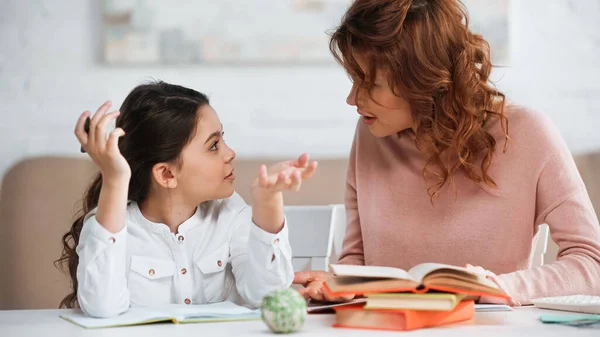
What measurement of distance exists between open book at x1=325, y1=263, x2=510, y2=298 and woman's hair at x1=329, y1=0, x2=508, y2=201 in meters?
0.48

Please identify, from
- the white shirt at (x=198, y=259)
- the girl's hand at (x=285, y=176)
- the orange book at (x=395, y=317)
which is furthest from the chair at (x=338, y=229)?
the orange book at (x=395, y=317)

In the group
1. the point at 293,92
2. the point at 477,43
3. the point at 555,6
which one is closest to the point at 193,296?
the point at 477,43

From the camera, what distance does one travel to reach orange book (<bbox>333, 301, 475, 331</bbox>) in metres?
1.10

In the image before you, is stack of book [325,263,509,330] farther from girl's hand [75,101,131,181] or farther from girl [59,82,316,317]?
girl's hand [75,101,131,181]

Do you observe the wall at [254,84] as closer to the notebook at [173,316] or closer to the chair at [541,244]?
the chair at [541,244]

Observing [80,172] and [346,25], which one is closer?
[346,25]

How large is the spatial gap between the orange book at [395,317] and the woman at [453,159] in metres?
0.34

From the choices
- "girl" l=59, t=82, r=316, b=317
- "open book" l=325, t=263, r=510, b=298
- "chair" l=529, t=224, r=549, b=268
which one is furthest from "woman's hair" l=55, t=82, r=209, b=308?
"chair" l=529, t=224, r=549, b=268

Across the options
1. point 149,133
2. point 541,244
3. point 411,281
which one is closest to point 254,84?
point 149,133

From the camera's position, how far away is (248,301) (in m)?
1.46

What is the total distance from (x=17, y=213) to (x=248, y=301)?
4.07ft

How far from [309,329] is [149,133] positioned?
69cm

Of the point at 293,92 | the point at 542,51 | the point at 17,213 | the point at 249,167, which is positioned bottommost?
the point at 17,213

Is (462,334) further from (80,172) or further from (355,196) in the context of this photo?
(80,172)
